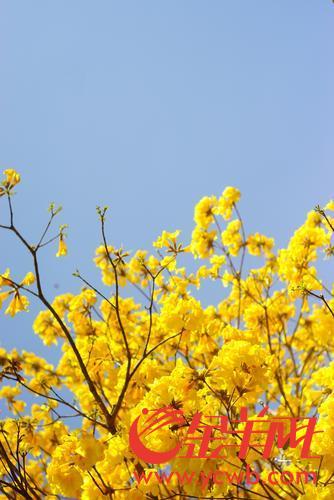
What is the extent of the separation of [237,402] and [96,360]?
1.63 m

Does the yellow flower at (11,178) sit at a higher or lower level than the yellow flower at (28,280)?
higher

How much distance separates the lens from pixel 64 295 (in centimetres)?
605

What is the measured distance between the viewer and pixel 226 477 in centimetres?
228

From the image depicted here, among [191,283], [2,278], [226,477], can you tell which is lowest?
[226,477]

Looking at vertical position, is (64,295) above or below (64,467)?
above

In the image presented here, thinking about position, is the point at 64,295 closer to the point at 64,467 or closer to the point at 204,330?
the point at 204,330

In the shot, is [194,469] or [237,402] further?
[237,402]

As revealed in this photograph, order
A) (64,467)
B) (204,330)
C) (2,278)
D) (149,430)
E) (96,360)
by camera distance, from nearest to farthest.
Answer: (149,430) < (64,467) < (2,278) < (96,360) < (204,330)

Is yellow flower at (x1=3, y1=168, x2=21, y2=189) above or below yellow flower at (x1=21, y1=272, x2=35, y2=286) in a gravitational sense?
above

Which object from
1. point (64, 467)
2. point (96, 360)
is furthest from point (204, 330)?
point (64, 467)

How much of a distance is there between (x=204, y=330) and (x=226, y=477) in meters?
2.30

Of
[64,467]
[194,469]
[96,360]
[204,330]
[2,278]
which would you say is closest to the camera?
[194,469]

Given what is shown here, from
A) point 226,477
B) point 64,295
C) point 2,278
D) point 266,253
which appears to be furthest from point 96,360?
point 266,253

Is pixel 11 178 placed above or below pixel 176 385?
above
